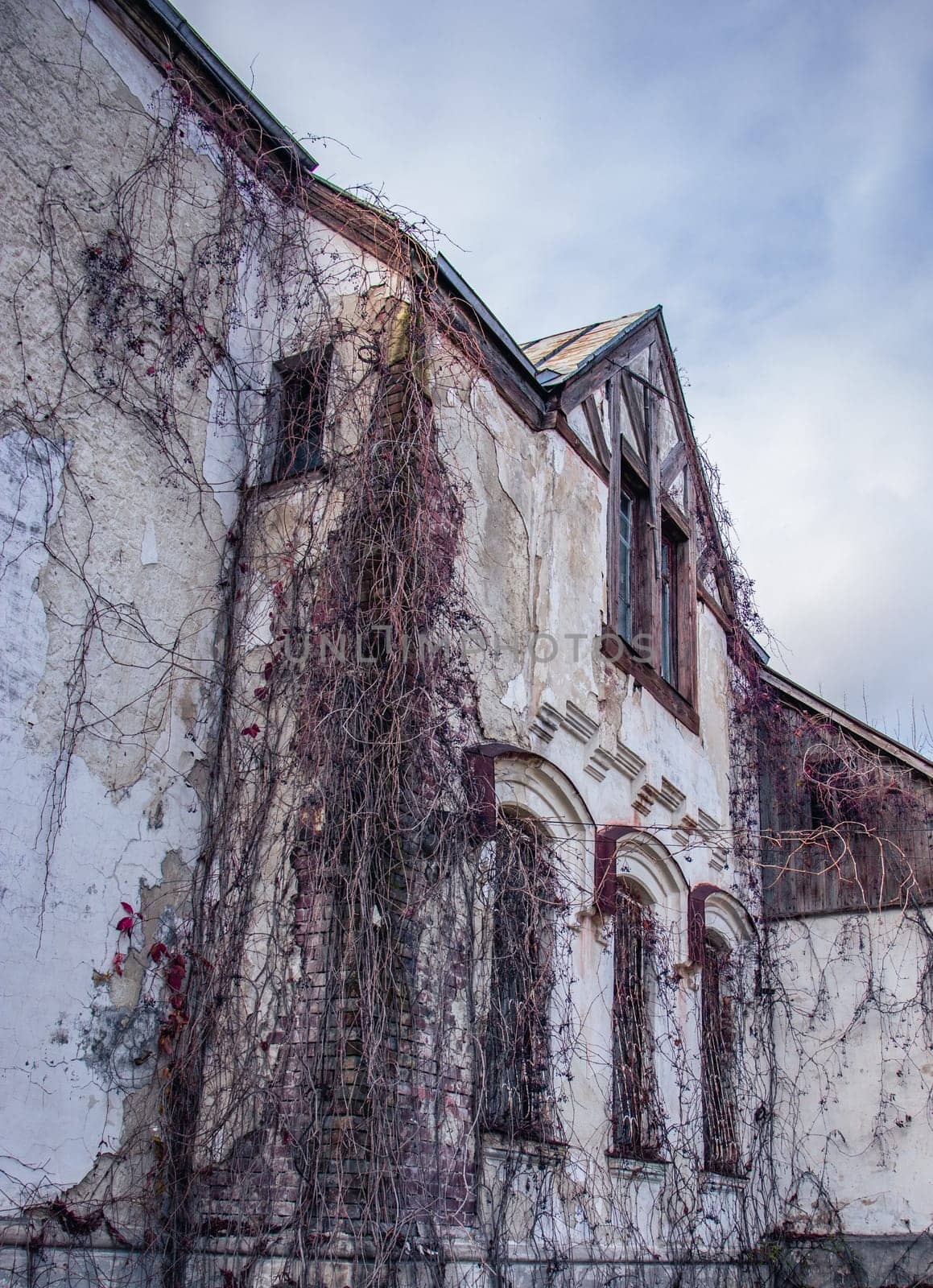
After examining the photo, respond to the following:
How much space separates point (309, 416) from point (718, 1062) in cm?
585

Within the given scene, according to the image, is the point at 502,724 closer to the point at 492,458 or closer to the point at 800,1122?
the point at 492,458

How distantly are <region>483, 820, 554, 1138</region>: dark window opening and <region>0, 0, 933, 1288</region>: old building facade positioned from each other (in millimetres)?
28

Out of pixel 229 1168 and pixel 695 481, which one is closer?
pixel 229 1168

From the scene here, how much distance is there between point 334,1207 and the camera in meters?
5.20

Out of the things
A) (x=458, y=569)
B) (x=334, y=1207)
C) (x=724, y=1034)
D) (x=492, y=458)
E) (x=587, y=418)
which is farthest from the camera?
(x=724, y=1034)

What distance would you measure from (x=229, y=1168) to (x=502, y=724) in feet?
9.06

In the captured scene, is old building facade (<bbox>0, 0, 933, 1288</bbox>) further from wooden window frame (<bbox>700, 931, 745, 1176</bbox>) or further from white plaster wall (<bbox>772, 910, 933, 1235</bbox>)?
white plaster wall (<bbox>772, 910, 933, 1235</bbox>)

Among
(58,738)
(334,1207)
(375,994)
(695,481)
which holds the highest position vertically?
(695,481)

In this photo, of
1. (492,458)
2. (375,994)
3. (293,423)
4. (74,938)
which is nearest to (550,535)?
(492,458)

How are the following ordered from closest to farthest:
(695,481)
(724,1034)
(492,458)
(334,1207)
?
1. (334,1207)
2. (492,458)
3. (724,1034)
4. (695,481)

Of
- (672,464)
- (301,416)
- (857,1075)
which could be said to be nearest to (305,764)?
(301,416)

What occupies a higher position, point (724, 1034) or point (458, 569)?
point (458, 569)

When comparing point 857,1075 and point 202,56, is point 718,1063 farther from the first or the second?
point 202,56

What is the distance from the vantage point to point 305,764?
6.08 m
